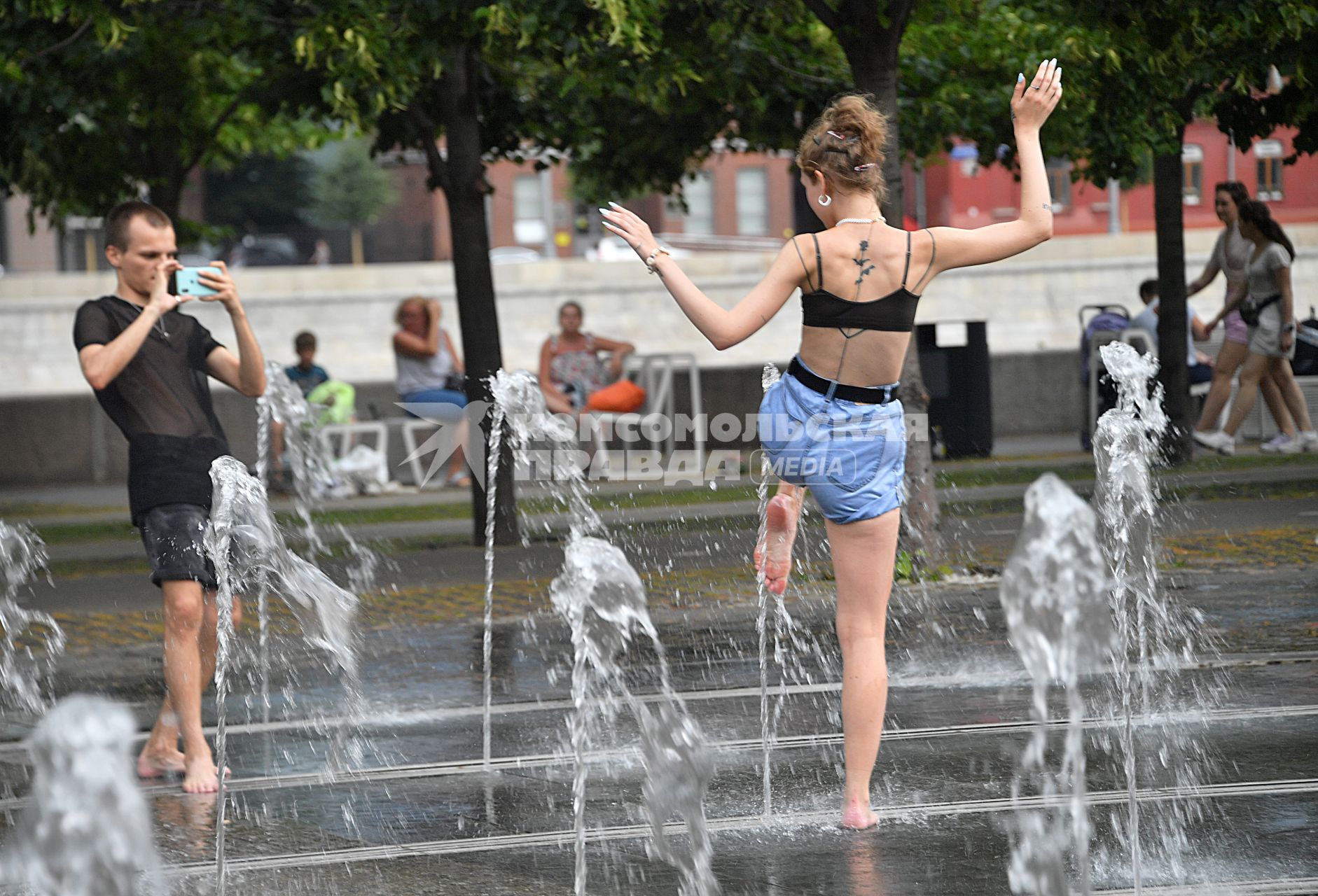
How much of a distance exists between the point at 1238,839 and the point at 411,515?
394 inches

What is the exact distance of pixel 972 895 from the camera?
4.14 metres

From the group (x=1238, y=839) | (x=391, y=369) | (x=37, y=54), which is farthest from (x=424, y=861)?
(x=391, y=369)

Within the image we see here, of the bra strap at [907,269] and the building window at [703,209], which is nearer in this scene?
the bra strap at [907,269]

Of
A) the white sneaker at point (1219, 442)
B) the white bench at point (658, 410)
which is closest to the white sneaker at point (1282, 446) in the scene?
the white sneaker at point (1219, 442)

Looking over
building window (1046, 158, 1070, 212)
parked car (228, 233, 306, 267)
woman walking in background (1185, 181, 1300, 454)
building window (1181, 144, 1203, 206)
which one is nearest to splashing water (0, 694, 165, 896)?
woman walking in background (1185, 181, 1300, 454)

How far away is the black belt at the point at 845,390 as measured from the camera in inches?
186

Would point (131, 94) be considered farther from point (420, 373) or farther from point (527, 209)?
point (527, 209)

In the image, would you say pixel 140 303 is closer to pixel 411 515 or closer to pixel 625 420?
pixel 411 515

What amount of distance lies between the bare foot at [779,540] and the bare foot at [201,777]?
1.90 metres

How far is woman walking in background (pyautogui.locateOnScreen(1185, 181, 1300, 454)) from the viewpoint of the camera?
14.7 metres

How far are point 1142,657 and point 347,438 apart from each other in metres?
11.2

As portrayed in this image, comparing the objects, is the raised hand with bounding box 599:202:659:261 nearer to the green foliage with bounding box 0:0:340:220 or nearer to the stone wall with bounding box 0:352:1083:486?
the green foliage with bounding box 0:0:340:220

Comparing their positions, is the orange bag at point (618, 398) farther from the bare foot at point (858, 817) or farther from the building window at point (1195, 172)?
the building window at point (1195, 172)

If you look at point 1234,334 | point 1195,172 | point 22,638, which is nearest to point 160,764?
point 22,638
